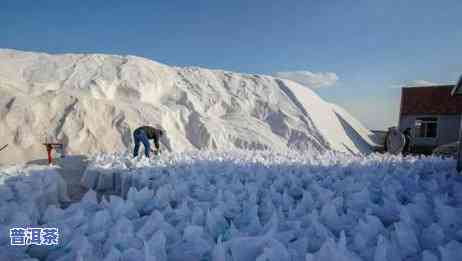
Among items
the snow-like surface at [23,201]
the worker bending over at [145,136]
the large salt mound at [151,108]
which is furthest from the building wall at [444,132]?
the snow-like surface at [23,201]

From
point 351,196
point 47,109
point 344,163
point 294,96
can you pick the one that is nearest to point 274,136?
point 294,96

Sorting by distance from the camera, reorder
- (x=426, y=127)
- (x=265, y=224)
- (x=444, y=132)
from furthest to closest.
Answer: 1. (x=426, y=127)
2. (x=444, y=132)
3. (x=265, y=224)

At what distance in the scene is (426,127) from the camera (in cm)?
1817

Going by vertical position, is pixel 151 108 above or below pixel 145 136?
above

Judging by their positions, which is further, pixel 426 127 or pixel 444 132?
pixel 426 127

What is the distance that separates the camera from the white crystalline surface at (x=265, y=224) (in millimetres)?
2387

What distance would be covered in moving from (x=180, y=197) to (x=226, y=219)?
102cm

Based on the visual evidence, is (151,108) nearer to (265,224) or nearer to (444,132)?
(444,132)

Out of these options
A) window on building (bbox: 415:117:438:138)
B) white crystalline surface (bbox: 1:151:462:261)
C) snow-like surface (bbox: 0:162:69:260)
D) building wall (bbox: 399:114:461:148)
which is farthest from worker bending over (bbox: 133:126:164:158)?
window on building (bbox: 415:117:438:138)

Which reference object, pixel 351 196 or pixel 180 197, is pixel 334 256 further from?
pixel 180 197

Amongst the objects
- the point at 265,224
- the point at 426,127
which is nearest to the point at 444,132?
the point at 426,127

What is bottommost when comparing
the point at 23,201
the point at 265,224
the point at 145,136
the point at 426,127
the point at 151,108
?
the point at 23,201

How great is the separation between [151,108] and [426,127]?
14277 millimetres

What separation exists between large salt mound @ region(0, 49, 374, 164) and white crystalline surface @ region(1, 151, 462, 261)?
13.0 meters
